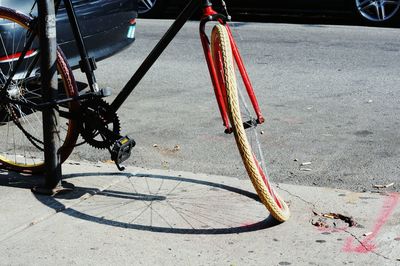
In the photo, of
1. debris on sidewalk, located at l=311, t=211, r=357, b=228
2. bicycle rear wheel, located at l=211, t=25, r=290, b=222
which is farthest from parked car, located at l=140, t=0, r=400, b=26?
bicycle rear wheel, located at l=211, t=25, r=290, b=222

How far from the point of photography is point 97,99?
4.79 m

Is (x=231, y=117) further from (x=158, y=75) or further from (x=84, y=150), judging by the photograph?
(x=158, y=75)

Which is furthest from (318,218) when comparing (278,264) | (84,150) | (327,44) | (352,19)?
(352,19)

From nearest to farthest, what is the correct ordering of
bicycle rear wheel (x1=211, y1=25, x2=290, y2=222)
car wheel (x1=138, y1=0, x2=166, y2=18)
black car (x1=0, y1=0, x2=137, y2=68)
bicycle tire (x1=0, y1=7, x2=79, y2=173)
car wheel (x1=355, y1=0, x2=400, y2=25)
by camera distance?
bicycle rear wheel (x1=211, y1=25, x2=290, y2=222) < bicycle tire (x1=0, y1=7, x2=79, y2=173) < black car (x1=0, y1=0, x2=137, y2=68) < car wheel (x1=355, y1=0, x2=400, y2=25) < car wheel (x1=138, y1=0, x2=166, y2=18)

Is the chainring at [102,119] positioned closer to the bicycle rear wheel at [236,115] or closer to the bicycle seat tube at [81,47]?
the bicycle seat tube at [81,47]

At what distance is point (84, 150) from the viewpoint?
6.12 m

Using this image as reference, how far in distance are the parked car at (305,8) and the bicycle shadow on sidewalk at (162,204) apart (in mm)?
7643

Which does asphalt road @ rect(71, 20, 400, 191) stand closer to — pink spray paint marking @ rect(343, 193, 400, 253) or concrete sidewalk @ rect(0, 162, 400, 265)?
pink spray paint marking @ rect(343, 193, 400, 253)

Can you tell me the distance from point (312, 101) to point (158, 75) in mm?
1931

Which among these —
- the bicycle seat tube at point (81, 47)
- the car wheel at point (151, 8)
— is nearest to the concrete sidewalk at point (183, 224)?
the bicycle seat tube at point (81, 47)

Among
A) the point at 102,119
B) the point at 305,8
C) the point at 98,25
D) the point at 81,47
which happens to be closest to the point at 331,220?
the point at 102,119

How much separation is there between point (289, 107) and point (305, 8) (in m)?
5.45

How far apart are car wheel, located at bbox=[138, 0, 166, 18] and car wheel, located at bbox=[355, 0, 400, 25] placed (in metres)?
3.09

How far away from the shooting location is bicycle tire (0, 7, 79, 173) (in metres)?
4.95
